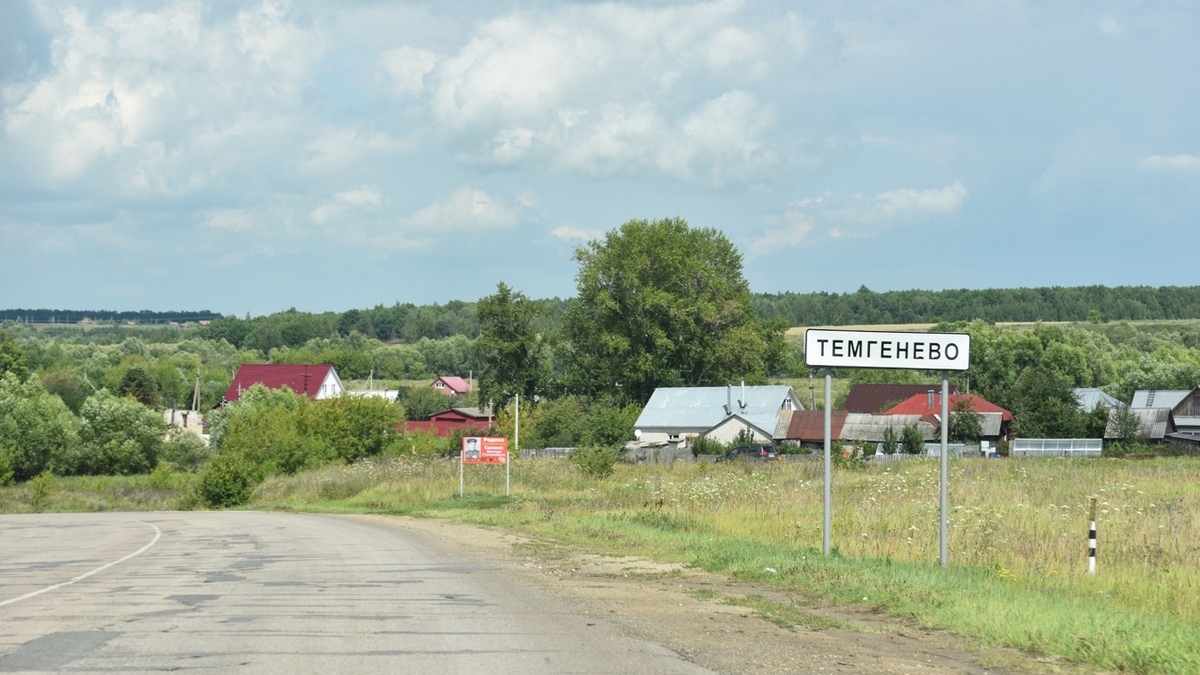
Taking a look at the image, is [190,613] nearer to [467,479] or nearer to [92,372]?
[467,479]

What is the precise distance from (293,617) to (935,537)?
12049mm

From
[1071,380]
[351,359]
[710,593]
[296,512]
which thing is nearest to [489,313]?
[296,512]

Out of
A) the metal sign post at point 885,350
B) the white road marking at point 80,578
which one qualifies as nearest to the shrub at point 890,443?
the white road marking at point 80,578

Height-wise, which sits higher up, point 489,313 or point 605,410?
point 489,313

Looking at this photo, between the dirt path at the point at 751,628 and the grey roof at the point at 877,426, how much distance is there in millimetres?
63297

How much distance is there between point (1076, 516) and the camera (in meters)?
23.8

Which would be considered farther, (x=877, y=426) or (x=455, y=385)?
(x=455, y=385)

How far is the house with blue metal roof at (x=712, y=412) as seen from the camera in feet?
268

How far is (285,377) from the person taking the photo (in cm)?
12862

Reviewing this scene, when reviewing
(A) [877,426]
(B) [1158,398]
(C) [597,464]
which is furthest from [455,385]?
(C) [597,464]

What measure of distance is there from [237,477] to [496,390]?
4323cm

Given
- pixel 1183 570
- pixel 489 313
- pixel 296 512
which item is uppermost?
pixel 489 313

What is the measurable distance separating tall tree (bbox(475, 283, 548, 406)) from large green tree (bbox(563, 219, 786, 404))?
2.97 meters

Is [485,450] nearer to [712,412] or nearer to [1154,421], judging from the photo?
[712,412]
